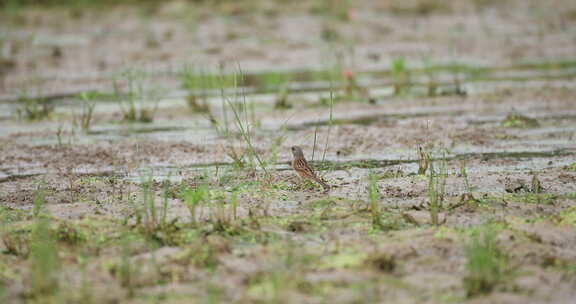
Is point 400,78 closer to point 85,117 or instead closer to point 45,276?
point 85,117

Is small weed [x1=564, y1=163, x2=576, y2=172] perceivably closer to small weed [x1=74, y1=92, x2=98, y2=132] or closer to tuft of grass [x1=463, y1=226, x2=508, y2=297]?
tuft of grass [x1=463, y1=226, x2=508, y2=297]

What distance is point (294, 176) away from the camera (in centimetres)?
670

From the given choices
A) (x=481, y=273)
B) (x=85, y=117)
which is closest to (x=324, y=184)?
(x=481, y=273)

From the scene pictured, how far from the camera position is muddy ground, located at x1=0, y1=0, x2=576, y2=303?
432 centimetres

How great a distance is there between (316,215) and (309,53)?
9.97 m

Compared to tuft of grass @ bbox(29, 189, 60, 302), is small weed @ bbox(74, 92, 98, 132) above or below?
above

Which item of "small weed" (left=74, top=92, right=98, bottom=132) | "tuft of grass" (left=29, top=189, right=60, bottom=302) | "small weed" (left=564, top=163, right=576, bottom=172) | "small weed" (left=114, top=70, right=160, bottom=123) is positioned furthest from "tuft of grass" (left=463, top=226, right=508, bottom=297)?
"small weed" (left=74, top=92, right=98, bottom=132)

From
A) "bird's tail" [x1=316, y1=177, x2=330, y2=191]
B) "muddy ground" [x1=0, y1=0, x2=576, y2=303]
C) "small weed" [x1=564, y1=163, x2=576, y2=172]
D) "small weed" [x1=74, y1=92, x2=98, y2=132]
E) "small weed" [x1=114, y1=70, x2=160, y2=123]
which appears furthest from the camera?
"small weed" [x1=114, y1=70, x2=160, y2=123]

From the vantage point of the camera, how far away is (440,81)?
12.4 m

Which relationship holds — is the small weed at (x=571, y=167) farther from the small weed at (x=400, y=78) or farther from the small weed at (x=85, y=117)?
the small weed at (x=85, y=117)

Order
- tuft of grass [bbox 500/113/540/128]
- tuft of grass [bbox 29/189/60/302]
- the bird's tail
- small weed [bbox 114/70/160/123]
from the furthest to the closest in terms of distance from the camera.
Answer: small weed [bbox 114/70/160/123] → tuft of grass [bbox 500/113/540/128] → the bird's tail → tuft of grass [bbox 29/189/60/302]

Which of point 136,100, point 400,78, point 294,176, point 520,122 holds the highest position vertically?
point 400,78

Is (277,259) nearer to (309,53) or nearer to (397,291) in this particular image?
(397,291)

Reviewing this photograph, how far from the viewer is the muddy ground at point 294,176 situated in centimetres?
432
